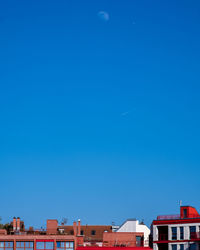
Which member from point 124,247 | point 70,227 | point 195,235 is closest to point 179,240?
point 195,235

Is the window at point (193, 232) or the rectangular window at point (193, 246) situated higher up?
the window at point (193, 232)

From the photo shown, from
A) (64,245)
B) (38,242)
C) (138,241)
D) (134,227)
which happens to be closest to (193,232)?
(138,241)

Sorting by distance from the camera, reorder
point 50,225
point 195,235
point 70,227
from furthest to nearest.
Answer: point 70,227 < point 50,225 < point 195,235

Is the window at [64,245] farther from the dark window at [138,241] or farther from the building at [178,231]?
the building at [178,231]

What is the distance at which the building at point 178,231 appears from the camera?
351 ft

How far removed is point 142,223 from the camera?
443ft

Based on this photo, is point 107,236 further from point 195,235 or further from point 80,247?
point 195,235

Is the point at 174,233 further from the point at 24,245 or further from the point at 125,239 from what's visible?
the point at 24,245

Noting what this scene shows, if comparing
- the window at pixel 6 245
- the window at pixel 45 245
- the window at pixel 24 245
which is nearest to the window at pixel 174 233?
the window at pixel 45 245

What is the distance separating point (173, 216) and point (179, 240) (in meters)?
5.37

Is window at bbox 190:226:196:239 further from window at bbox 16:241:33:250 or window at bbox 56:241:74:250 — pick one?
window at bbox 16:241:33:250

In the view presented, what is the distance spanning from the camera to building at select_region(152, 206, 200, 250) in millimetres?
106875

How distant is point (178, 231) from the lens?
10894cm

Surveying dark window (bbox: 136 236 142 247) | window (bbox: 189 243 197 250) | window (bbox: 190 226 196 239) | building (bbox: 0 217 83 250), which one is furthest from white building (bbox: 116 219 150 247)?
window (bbox: 189 243 197 250)
